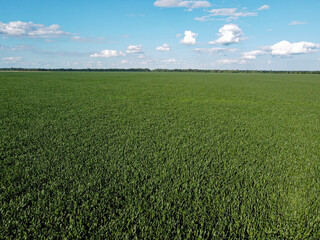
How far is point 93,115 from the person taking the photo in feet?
28.5

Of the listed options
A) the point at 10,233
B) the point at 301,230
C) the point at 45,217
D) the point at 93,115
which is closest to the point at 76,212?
the point at 45,217

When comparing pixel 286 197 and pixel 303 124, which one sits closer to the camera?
pixel 286 197

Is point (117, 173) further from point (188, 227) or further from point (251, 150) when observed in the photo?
point (251, 150)

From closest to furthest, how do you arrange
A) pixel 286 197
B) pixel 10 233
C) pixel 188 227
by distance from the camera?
pixel 10 233 → pixel 188 227 → pixel 286 197

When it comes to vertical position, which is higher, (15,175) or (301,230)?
(15,175)

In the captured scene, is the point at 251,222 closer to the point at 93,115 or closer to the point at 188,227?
the point at 188,227

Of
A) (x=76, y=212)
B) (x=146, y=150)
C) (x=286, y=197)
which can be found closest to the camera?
(x=76, y=212)

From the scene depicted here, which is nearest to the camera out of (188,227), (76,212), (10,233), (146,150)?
(10,233)

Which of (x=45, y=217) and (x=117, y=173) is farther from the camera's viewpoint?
(x=117, y=173)

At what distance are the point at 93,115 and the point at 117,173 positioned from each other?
5.28 m

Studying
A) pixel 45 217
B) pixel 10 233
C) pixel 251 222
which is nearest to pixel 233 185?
pixel 251 222

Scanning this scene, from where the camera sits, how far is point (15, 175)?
3.73 m

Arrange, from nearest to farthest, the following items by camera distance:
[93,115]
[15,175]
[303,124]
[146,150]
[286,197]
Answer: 1. [286,197]
2. [15,175]
3. [146,150]
4. [303,124]
5. [93,115]

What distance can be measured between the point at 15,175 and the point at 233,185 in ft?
12.6
